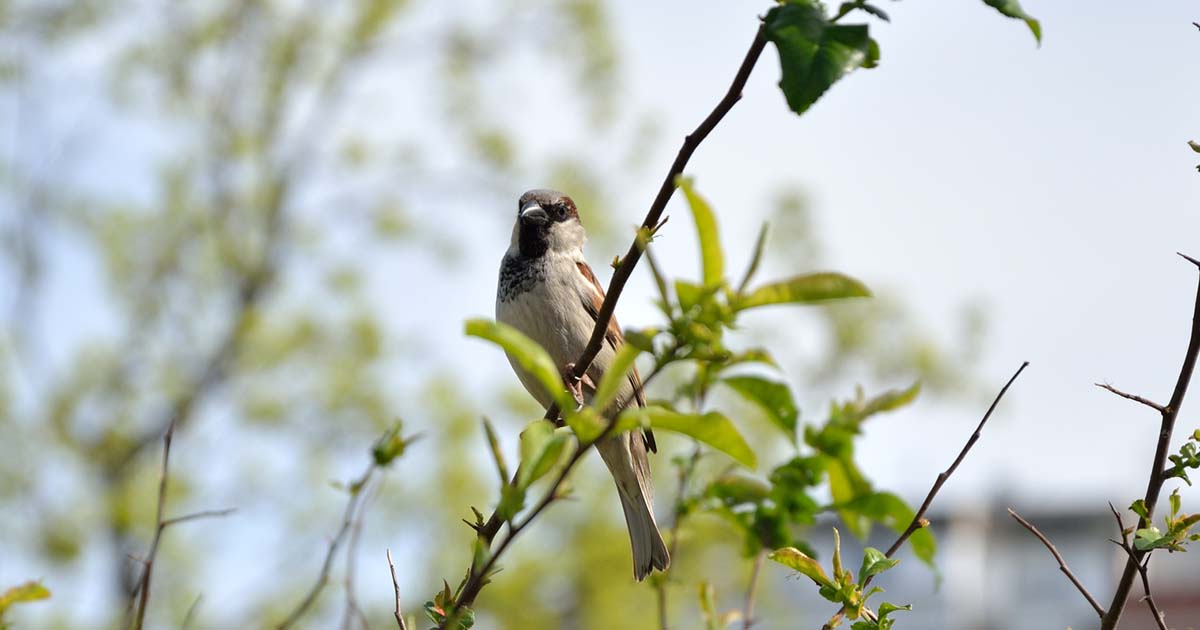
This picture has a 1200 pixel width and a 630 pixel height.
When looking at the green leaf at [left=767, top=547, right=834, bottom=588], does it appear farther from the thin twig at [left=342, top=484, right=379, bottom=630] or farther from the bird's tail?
the bird's tail

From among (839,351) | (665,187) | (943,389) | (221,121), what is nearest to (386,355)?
(221,121)

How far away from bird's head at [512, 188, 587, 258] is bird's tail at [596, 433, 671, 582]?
55cm

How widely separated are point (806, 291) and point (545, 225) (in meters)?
2.32

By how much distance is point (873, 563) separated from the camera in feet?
4.27

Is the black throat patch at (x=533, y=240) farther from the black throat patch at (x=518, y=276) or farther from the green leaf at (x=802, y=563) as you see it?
the green leaf at (x=802, y=563)

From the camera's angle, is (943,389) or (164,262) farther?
(943,389)

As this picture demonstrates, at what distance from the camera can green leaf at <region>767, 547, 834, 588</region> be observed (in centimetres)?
130

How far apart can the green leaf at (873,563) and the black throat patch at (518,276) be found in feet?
Answer: 5.91

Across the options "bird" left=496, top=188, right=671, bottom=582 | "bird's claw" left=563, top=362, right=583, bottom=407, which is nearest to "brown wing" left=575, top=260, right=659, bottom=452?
"bird" left=496, top=188, right=671, bottom=582

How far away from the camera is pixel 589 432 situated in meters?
0.97

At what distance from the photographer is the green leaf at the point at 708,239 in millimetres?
957

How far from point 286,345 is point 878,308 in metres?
6.81

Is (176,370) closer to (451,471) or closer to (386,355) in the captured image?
(386,355)

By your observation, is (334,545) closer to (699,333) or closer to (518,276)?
(699,333)
